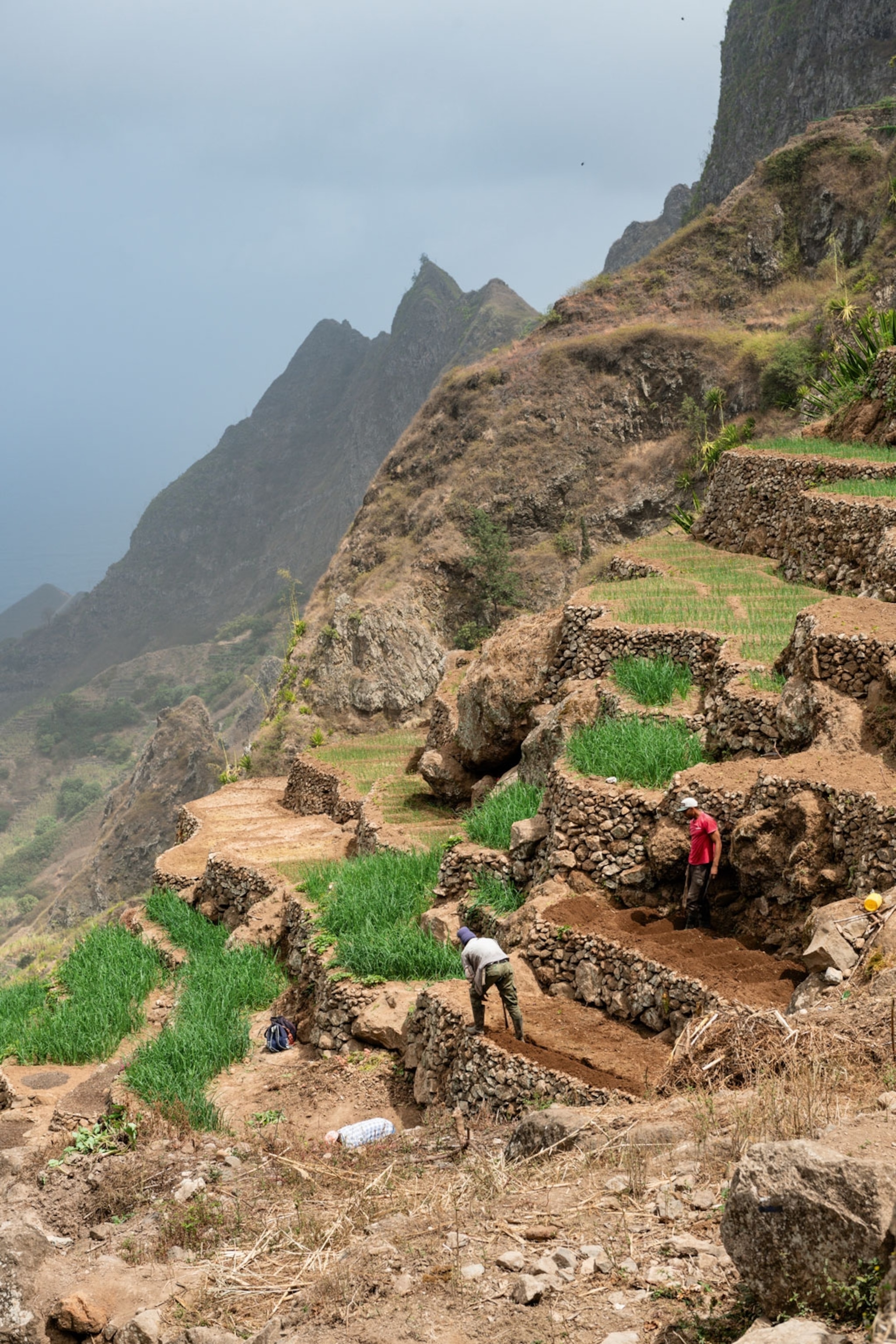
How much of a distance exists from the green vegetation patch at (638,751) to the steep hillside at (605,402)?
90.5 ft

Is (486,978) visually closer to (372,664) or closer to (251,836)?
(251,836)

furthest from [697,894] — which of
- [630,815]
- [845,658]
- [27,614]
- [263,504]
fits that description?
[27,614]

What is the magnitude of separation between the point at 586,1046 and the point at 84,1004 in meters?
7.94

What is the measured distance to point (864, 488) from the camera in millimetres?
16922

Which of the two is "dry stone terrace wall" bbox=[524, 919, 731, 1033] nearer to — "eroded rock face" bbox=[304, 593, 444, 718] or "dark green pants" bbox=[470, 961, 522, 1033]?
"dark green pants" bbox=[470, 961, 522, 1033]

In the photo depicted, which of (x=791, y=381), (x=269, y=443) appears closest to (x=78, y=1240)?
(x=791, y=381)

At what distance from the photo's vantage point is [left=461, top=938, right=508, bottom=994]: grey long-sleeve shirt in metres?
8.35

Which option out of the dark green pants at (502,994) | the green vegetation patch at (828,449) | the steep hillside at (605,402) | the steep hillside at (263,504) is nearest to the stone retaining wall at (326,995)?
the dark green pants at (502,994)

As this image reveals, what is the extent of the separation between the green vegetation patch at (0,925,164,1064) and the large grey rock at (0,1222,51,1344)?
6.66m

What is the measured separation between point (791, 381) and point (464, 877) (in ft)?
108

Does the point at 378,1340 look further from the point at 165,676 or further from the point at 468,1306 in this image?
the point at 165,676

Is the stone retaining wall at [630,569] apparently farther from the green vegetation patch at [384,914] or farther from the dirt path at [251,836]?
the green vegetation patch at [384,914]

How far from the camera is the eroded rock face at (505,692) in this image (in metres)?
15.2

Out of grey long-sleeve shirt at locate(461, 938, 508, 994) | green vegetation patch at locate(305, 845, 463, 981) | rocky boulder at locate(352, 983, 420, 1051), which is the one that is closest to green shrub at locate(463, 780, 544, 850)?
green vegetation patch at locate(305, 845, 463, 981)
